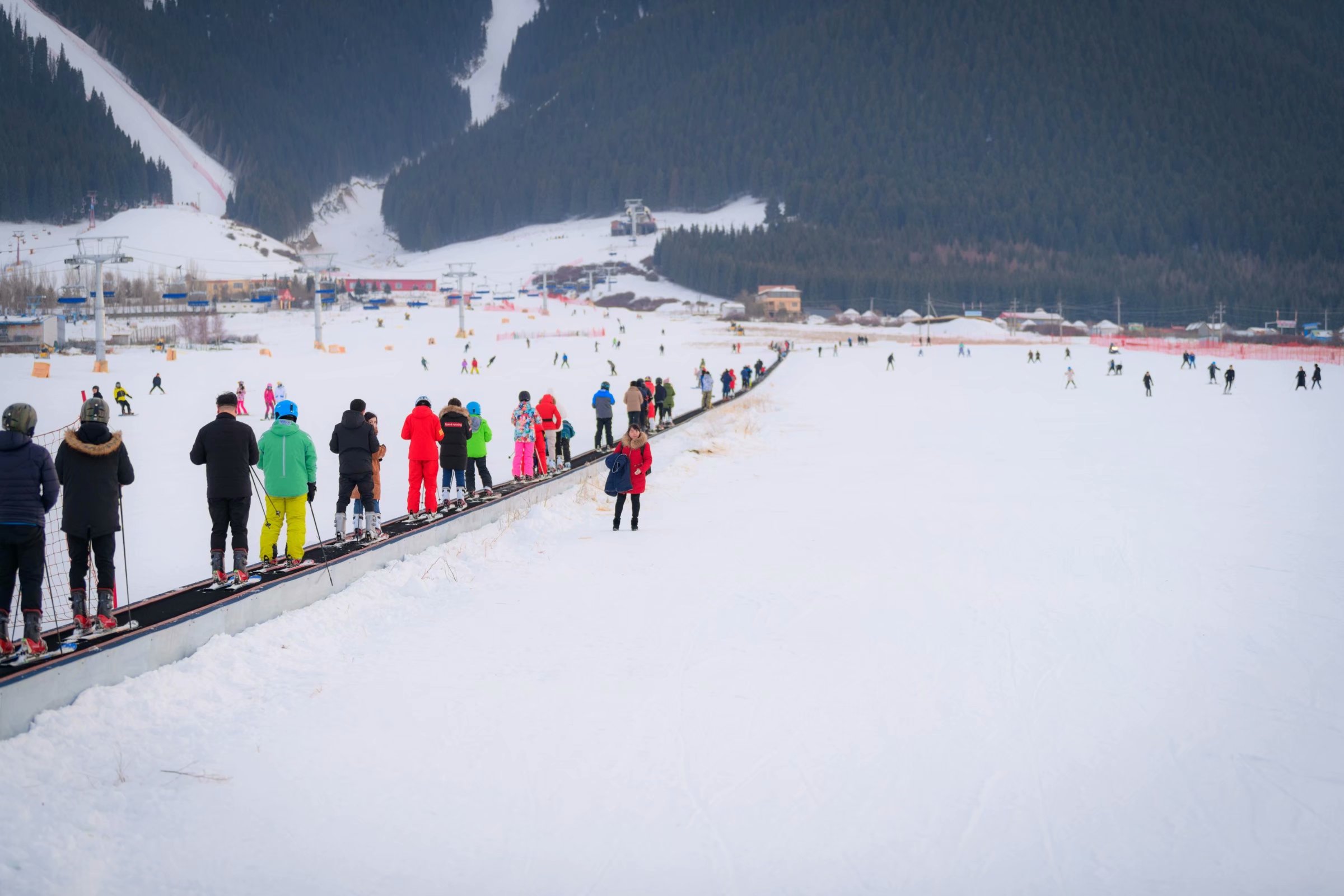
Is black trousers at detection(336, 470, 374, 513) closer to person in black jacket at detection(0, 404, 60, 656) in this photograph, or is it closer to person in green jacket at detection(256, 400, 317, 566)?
person in green jacket at detection(256, 400, 317, 566)

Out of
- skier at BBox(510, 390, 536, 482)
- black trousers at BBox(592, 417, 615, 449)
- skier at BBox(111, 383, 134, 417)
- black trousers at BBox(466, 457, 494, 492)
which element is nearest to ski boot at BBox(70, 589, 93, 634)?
black trousers at BBox(466, 457, 494, 492)

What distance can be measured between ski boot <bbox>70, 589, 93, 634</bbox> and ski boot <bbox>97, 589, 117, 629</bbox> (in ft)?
0.29

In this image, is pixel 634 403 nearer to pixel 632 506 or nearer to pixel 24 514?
pixel 632 506

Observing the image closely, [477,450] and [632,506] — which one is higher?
[477,450]

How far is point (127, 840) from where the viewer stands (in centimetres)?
524

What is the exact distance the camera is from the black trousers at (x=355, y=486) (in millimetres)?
10500

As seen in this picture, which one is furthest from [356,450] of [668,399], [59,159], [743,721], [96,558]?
[59,159]

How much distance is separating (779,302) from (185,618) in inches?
5370

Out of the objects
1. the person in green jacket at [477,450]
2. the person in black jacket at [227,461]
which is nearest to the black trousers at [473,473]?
the person in green jacket at [477,450]

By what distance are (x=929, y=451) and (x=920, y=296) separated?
133774 mm

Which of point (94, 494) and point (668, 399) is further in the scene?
point (668, 399)

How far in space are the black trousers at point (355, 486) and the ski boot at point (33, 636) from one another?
12.7 ft

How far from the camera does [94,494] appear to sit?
22.9 feet

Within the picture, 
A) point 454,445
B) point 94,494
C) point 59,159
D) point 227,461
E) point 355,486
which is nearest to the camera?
point 94,494
